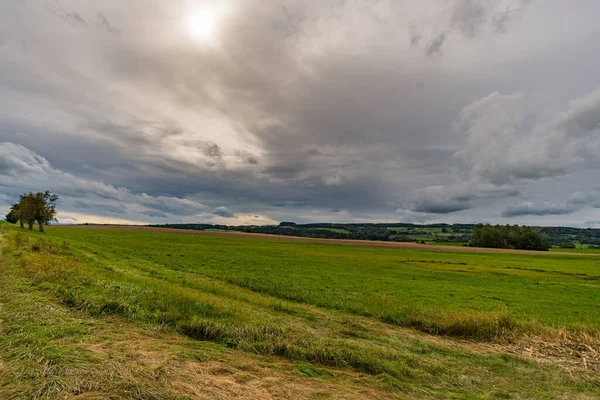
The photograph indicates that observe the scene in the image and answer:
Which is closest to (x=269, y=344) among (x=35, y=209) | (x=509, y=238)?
(x=35, y=209)

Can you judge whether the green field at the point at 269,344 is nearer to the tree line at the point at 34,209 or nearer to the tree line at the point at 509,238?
the tree line at the point at 34,209

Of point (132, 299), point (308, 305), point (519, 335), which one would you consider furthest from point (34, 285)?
point (519, 335)

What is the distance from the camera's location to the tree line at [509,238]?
5359 inches

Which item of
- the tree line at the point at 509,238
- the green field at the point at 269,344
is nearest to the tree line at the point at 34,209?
the green field at the point at 269,344

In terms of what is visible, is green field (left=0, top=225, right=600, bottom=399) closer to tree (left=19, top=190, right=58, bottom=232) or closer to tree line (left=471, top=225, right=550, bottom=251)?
tree (left=19, top=190, right=58, bottom=232)

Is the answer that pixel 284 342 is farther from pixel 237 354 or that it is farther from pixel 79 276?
pixel 79 276

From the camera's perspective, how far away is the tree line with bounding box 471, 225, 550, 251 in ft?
447

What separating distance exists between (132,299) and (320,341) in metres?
8.66

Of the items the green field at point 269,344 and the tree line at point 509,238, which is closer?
the green field at point 269,344

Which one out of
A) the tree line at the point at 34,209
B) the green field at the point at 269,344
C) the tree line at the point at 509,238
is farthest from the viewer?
the tree line at the point at 509,238

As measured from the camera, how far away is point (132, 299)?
42.4 ft

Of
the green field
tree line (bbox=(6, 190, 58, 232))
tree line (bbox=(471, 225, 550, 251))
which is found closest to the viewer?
the green field

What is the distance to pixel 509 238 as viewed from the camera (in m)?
142

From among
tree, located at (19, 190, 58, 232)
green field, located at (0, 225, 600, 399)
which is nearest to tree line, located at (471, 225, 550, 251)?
green field, located at (0, 225, 600, 399)
